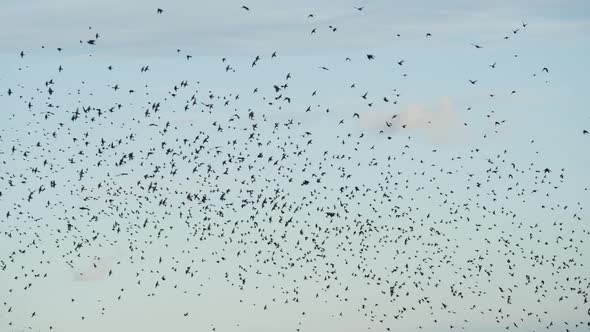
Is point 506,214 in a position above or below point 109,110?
below

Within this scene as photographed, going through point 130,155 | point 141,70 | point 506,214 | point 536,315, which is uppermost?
point 141,70

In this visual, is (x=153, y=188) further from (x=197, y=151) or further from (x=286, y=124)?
(x=286, y=124)

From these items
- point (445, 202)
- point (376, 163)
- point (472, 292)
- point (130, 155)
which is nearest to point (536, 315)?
point (472, 292)

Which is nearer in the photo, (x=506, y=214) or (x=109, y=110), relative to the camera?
(x=109, y=110)

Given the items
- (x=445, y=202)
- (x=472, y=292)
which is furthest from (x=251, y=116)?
(x=472, y=292)

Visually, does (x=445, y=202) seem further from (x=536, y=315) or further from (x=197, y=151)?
(x=197, y=151)

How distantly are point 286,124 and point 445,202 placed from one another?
1205 centimetres

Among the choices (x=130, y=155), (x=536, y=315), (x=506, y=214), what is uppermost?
(x=130, y=155)

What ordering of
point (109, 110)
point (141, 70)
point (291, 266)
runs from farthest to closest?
point (291, 266), point (141, 70), point (109, 110)

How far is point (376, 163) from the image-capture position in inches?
2955

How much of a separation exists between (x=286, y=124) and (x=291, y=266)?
944 cm

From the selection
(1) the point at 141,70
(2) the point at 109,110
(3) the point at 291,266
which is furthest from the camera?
(3) the point at 291,266

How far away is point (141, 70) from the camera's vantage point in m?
71.4

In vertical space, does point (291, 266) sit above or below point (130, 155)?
below
